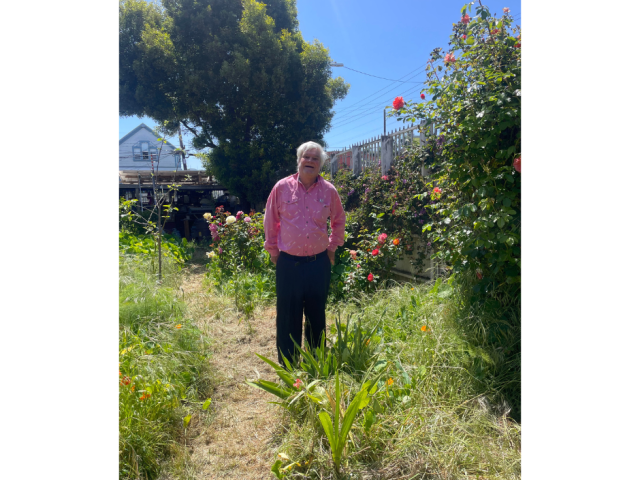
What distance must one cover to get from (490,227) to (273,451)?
173 cm

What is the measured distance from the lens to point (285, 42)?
37.0 feet

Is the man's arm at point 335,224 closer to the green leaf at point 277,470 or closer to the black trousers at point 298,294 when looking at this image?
the black trousers at point 298,294

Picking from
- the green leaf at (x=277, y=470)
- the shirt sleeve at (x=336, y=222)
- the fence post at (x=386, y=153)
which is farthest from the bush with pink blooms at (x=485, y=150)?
the fence post at (x=386, y=153)

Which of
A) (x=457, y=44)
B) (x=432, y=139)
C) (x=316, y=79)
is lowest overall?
(x=432, y=139)

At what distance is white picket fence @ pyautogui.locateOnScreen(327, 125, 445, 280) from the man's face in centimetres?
153

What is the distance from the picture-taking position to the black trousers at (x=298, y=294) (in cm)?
248

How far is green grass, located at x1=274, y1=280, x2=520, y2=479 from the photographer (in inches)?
63.5

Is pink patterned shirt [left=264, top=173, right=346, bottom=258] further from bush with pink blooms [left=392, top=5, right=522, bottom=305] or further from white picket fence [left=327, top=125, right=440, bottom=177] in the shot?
→ white picket fence [left=327, top=125, right=440, bottom=177]

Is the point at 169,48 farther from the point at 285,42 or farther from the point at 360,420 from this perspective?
the point at 360,420

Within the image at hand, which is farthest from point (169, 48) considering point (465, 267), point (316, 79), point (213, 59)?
point (465, 267)

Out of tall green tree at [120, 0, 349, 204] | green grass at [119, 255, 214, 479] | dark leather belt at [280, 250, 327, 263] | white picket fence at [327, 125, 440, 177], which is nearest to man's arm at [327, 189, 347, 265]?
dark leather belt at [280, 250, 327, 263]

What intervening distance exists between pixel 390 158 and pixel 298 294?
12.2 feet

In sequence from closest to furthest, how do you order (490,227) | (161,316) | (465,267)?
(490,227) → (465,267) → (161,316)

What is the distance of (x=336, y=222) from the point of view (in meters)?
2.75
